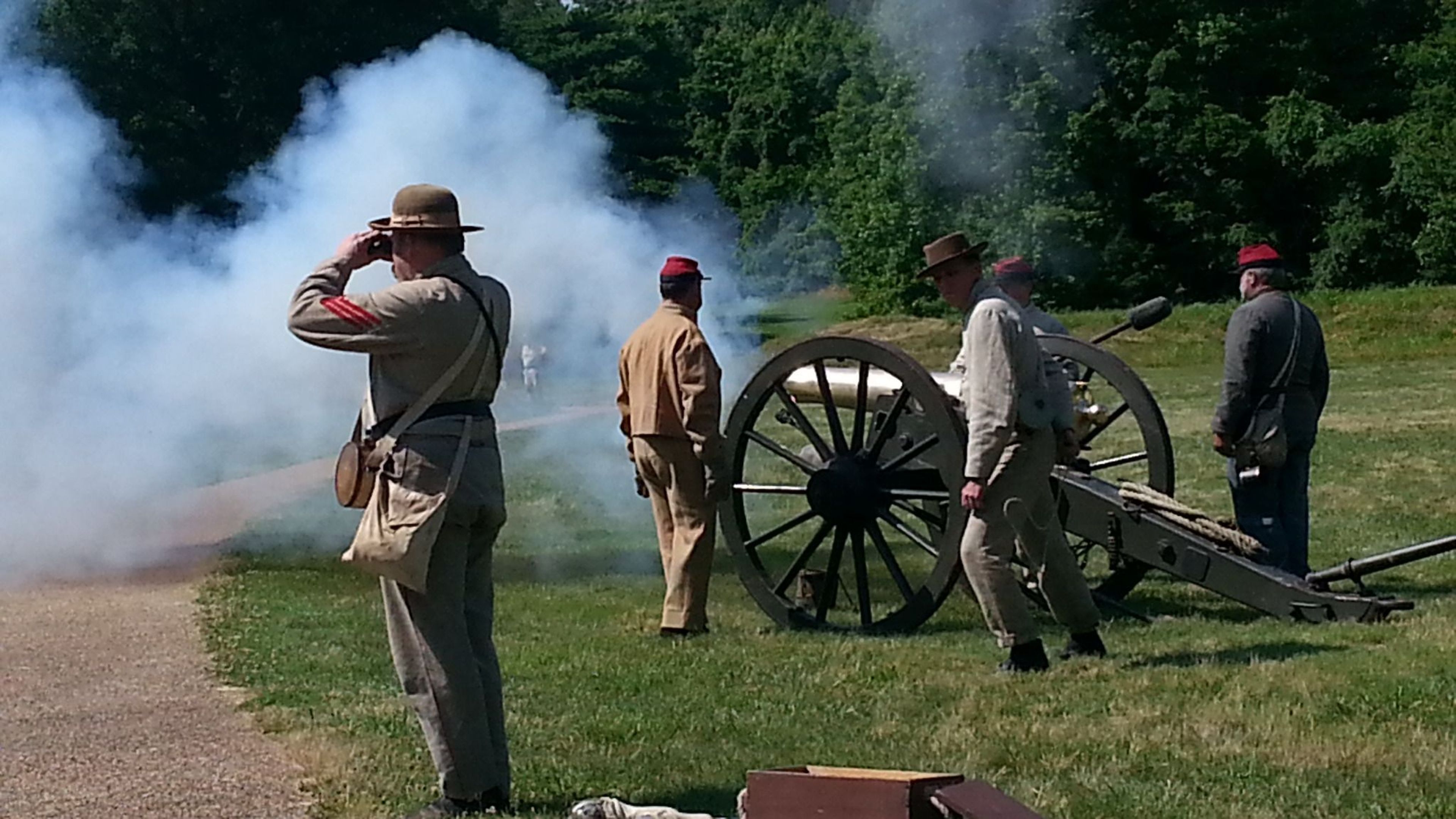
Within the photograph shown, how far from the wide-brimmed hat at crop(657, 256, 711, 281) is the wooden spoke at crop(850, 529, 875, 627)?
133 centimetres

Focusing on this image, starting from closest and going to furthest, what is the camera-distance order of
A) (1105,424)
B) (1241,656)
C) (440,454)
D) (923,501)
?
(440,454)
(1241,656)
(923,501)
(1105,424)

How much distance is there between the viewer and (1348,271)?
45.4m

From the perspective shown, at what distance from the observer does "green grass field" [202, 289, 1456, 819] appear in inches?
230

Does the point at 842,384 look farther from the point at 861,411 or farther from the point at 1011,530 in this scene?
the point at 1011,530

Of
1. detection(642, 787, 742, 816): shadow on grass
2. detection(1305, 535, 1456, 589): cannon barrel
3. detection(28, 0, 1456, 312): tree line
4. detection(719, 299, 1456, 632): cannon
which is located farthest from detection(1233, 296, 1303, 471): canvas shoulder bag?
detection(28, 0, 1456, 312): tree line

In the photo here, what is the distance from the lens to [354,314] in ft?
17.6

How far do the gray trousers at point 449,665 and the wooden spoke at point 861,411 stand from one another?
3.52 meters

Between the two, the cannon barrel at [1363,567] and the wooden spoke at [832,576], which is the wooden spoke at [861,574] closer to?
the wooden spoke at [832,576]

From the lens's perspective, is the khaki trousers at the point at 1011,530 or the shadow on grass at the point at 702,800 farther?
the khaki trousers at the point at 1011,530

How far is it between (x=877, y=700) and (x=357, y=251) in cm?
265

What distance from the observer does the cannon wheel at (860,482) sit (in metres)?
8.55

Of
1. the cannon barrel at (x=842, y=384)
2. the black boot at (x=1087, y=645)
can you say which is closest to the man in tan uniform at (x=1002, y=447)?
the black boot at (x=1087, y=645)

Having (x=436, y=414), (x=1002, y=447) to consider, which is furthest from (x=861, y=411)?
(x=436, y=414)

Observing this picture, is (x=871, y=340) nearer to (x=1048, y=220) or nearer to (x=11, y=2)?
(x=11, y=2)
